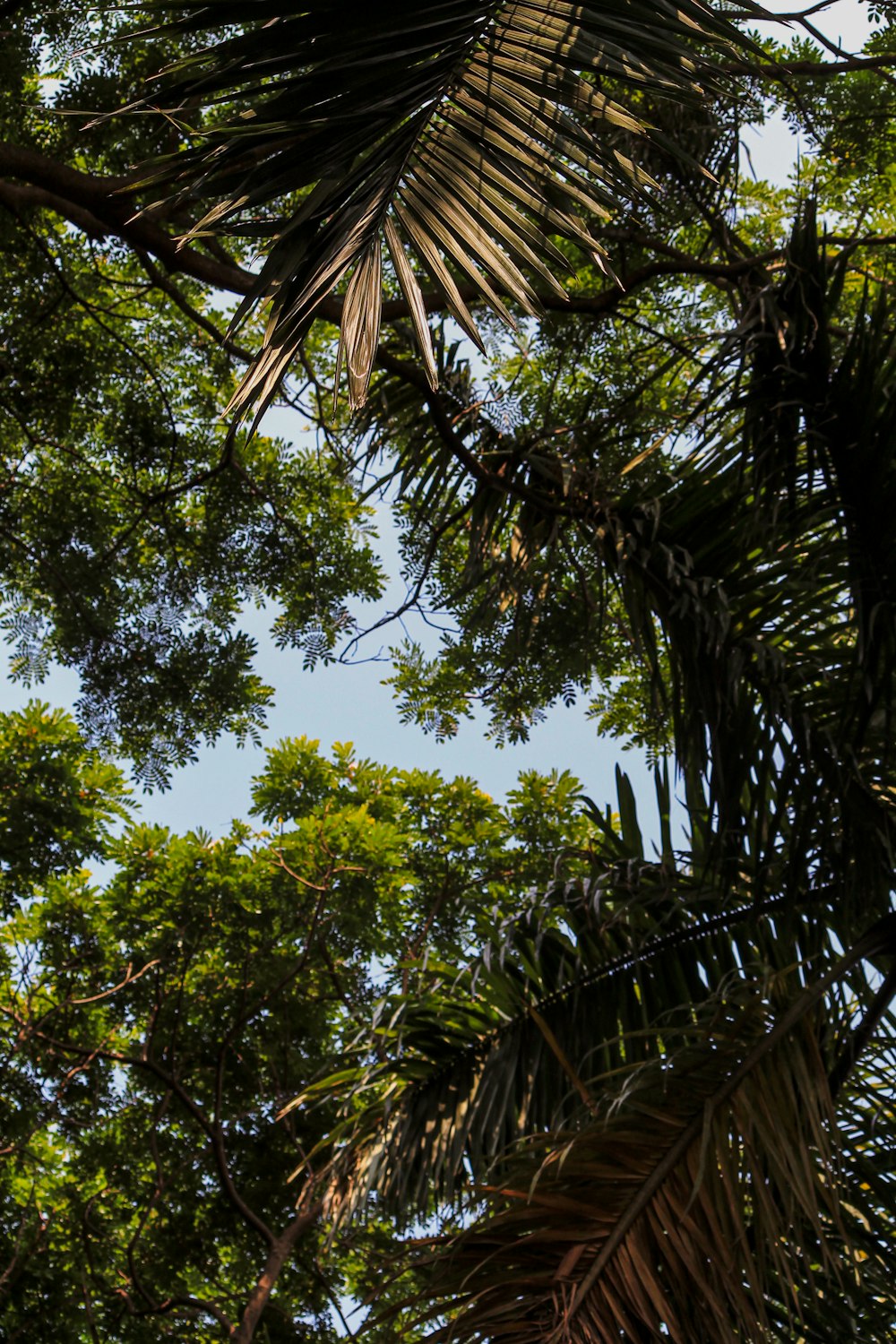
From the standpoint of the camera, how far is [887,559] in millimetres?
2434

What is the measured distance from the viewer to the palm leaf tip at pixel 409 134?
3.74 feet

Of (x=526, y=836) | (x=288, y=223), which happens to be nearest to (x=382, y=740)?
(x=526, y=836)

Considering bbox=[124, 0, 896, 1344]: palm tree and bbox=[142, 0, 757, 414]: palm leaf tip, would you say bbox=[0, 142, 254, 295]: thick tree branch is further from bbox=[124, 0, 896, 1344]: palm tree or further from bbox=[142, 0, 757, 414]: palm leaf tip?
bbox=[142, 0, 757, 414]: palm leaf tip

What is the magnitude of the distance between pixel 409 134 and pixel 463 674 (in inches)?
226

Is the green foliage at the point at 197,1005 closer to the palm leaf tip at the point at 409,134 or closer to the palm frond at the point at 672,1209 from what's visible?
the palm frond at the point at 672,1209

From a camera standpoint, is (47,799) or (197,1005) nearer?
(47,799)

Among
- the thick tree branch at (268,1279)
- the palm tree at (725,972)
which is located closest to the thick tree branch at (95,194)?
the palm tree at (725,972)

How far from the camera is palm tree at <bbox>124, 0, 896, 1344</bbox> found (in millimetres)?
1263

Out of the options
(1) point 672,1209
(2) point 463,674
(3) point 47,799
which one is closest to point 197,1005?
(3) point 47,799

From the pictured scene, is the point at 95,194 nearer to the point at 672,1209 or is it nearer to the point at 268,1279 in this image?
the point at 672,1209

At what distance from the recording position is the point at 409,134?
1331mm

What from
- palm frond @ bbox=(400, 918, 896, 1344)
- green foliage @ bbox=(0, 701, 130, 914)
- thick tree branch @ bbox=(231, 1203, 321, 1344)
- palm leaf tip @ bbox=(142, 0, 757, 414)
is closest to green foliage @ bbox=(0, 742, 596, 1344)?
green foliage @ bbox=(0, 701, 130, 914)

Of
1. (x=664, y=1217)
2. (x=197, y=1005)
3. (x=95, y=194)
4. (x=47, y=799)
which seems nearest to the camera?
(x=664, y=1217)

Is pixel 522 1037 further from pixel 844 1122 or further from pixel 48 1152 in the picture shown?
pixel 48 1152
